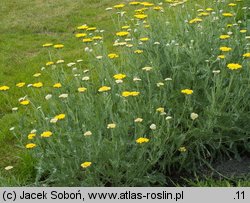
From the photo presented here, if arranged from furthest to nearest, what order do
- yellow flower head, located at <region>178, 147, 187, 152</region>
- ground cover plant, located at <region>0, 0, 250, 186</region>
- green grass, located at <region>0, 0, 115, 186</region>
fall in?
green grass, located at <region>0, 0, 115, 186</region> < yellow flower head, located at <region>178, 147, 187, 152</region> < ground cover plant, located at <region>0, 0, 250, 186</region>

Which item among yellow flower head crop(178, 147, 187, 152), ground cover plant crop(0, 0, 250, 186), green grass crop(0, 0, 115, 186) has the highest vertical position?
ground cover plant crop(0, 0, 250, 186)

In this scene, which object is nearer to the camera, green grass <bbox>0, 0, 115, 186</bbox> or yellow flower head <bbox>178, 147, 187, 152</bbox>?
yellow flower head <bbox>178, 147, 187, 152</bbox>

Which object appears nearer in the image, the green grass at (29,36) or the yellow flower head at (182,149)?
the yellow flower head at (182,149)

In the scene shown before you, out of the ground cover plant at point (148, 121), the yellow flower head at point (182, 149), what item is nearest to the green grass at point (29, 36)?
the ground cover plant at point (148, 121)

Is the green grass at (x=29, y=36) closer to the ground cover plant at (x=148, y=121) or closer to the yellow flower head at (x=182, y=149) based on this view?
the ground cover plant at (x=148, y=121)

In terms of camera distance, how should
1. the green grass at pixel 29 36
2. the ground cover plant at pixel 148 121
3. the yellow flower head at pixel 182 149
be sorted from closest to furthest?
the ground cover plant at pixel 148 121 → the yellow flower head at pixel 182 149 → the green grass at pixel 29 36

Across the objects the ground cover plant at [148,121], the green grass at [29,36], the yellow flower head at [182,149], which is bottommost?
the green grass at [29,36]

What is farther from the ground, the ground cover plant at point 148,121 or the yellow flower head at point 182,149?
the ground cover plant at point 148,121

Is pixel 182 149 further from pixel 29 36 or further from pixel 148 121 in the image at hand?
pixel 29 36

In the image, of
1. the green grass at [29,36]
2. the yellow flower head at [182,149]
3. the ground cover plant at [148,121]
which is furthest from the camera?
the green grass at [29,36]

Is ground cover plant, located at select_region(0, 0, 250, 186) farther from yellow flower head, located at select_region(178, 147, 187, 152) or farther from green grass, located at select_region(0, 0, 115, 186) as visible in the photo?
green grass, located at select_region(0, 0, 115, 186)

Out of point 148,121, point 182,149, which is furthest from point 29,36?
point 182,149

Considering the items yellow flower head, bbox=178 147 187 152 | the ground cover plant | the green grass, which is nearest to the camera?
the ground cover plant

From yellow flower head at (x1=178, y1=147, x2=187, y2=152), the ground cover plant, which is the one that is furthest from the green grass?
yellow flower head at (x1=178, y1=147, x2=187, y2=152)
